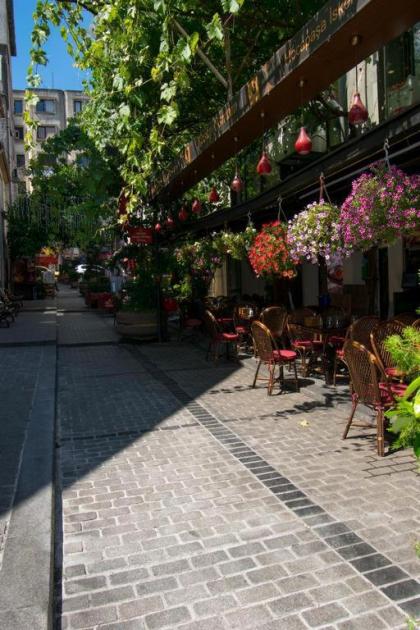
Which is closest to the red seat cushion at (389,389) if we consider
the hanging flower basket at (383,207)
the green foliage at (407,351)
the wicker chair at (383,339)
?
the wicker chair at (383,339)

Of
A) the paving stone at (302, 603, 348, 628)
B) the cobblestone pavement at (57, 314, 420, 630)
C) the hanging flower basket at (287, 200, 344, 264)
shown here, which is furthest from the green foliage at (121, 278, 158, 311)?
the paving stone at (302, 603, 348, 628)

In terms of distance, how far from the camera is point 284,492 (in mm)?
4340

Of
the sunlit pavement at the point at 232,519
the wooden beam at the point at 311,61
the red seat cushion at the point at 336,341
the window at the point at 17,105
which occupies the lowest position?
the sunlit pavement at the point at 232,519

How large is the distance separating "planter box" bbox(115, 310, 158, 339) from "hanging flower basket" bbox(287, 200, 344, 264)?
8035 millimetres

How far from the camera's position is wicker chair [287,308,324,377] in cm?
873

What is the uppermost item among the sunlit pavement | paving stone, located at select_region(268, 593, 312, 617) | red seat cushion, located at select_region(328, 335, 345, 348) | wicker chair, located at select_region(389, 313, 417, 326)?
wicker chair, located at select_region(389, 313, 417, 326)

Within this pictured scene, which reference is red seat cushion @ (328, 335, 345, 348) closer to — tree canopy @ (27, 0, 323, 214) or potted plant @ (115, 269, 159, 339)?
tree canopy @ (27, 0, 323, 214)

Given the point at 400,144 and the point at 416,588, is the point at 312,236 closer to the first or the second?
the point at 400,144

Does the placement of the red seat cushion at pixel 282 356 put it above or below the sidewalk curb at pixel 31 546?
above

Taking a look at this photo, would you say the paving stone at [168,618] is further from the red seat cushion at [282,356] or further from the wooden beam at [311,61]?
the red seat cushion at [282,356]

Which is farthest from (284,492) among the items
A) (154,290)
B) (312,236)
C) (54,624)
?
(154,290)

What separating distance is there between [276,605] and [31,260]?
4064 centimetres

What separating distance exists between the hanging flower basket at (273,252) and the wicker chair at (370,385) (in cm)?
292

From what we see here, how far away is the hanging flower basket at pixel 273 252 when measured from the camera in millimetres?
7910
